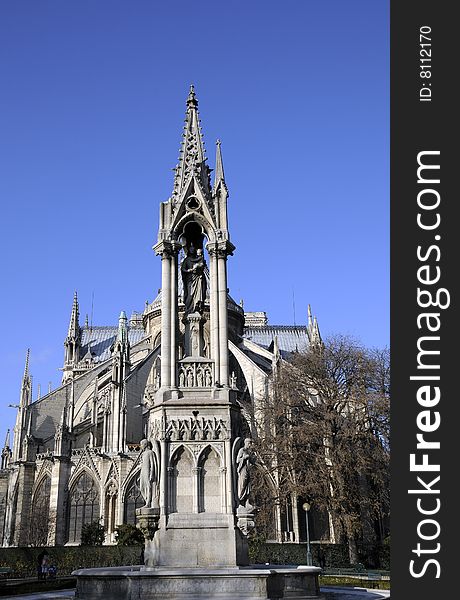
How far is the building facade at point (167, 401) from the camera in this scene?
12.7m

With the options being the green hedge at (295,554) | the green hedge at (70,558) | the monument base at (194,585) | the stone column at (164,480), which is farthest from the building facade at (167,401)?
the green hedge at (70,558)

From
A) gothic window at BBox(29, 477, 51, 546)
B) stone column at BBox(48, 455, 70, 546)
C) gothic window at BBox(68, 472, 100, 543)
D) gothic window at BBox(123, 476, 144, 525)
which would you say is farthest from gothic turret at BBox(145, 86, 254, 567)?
gothic window at BBox(29, 477, 51, 546)

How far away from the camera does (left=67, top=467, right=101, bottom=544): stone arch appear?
48.2 meters

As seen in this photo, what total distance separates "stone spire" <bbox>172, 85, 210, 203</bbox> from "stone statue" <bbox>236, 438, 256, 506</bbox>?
5684mm

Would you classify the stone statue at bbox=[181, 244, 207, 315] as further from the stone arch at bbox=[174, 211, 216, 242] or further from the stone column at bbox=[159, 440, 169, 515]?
the stone column at bbox=[159, 440, 169, 515]

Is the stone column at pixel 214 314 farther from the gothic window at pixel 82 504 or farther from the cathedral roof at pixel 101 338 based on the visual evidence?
the cathedral roof at pixel 101 338

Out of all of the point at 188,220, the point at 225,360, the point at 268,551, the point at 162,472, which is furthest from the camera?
the point at 268,551

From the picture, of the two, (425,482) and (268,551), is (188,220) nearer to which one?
(425,482)

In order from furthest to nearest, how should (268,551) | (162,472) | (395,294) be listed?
(268,551), (162,472), (395,294)

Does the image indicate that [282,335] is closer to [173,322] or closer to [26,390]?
[26,390]

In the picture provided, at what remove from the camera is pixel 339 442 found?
112 feet

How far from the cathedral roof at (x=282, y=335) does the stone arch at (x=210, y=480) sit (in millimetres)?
68221

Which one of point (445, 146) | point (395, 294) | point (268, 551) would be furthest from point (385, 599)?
point (268, 551)

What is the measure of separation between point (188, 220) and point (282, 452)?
928 inches
